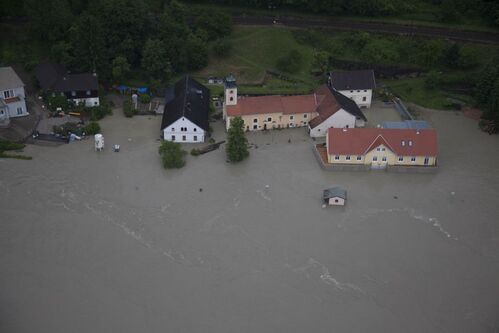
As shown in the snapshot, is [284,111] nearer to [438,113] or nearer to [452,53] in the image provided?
[438,113]

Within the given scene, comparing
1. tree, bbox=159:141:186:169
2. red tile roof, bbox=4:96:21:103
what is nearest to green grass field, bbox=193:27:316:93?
tree, bbox=159:141:186:169

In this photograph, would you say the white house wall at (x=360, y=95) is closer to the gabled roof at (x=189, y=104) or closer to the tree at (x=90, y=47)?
the gabled roof at (x=189, y=104)

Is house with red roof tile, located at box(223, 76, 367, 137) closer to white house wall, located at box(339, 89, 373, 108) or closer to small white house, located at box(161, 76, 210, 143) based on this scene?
small white house, located at box(161, 76, 210, 143)

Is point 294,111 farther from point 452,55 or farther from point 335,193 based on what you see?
point 452,55

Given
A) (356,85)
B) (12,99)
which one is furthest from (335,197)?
(12,99)

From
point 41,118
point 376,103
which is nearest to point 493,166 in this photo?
point 376,103

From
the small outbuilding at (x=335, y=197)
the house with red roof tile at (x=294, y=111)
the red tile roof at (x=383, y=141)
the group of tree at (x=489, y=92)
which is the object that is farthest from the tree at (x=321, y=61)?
the small outbuilding at (x=335, y=197)
